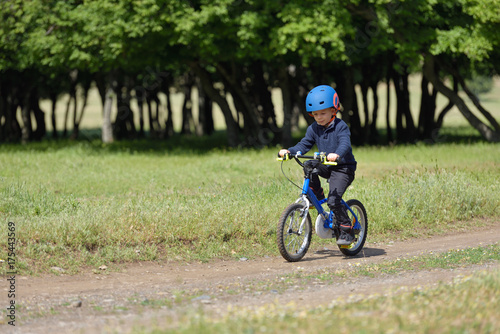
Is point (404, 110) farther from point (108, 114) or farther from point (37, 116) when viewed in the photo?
point (37, 116)

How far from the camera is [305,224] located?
848 centimetres

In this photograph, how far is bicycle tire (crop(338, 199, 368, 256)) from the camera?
880 cm

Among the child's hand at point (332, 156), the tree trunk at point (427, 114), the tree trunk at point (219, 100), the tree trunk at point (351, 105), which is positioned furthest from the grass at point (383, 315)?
the tree trunk at point (427, 114)

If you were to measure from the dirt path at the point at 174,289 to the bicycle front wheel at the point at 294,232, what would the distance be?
0.54ft

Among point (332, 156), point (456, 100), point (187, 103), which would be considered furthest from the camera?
point (187, 103)

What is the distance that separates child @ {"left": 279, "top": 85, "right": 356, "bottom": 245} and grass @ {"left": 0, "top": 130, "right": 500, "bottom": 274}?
1.28 meters

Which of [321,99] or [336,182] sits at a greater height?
[321,99]

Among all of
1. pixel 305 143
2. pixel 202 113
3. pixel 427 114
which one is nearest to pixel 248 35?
pixel 427 114

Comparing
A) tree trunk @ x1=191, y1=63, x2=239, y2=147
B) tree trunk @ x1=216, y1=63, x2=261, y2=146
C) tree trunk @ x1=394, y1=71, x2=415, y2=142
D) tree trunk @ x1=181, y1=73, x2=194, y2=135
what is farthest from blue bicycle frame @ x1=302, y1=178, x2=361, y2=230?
tree trunk @ x1=181, y1=73, x2=194, y2=135

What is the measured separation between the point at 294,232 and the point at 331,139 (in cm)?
127

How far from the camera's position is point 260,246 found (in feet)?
30.6

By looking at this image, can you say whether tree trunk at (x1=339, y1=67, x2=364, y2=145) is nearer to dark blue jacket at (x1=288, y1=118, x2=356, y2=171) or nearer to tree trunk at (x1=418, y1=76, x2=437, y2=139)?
tree trunk at (x1=418, y1=76, x2=437, y2=139)

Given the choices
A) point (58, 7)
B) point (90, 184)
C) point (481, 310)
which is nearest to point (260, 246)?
point (481, 310)

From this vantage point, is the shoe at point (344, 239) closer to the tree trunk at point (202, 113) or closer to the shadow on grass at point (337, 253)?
the shadow on grass at point (337, 253)
